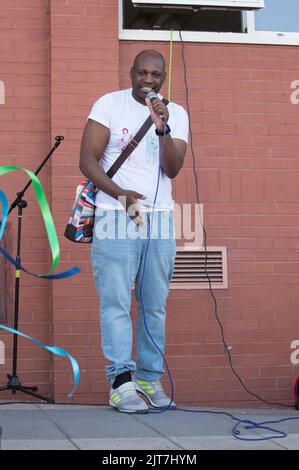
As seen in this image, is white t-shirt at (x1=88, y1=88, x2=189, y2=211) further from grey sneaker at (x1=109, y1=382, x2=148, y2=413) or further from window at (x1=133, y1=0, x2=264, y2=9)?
window at (x1=133, y1=0, x2=264, y2=9)

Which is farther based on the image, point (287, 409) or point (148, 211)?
point (287, 409)

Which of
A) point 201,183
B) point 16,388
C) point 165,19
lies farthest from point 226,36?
point 16,388

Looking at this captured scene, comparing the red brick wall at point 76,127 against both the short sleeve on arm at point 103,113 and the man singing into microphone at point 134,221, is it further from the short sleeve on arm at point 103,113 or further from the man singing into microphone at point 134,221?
the short sleeve on arm at point 103,113

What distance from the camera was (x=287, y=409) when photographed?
6836 mm

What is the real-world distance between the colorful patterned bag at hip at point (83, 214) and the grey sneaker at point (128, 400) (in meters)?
0.92

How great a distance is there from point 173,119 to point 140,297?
1118 millimetres

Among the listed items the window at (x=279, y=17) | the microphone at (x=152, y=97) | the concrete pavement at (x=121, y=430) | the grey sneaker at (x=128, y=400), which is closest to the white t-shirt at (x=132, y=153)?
the microphone at (x=152, y=97)

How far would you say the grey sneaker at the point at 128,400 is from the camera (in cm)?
513

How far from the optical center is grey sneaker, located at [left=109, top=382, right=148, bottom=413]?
5.13 meters

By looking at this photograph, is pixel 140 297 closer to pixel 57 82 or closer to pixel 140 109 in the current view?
pixel 140 109

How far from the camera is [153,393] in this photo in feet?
17.9

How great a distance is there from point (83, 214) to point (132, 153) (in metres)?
0.47
